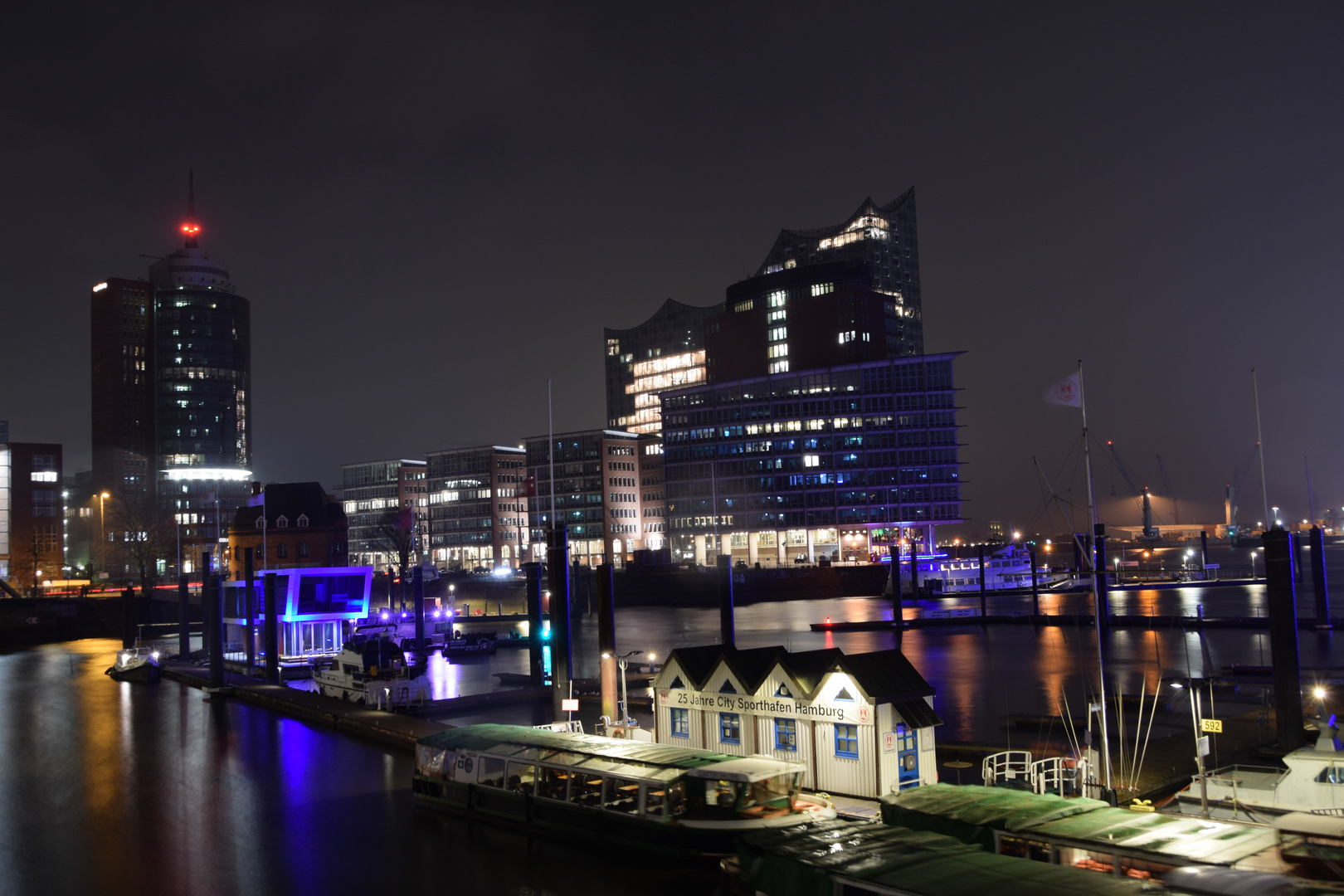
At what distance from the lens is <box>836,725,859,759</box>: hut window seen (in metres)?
22.2

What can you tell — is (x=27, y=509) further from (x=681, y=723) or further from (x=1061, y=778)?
(x=1061, y=778)

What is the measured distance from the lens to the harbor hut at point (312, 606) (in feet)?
223

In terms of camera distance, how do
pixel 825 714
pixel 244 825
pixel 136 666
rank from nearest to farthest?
1. pixel 825 714
2. pixel 244 825
3. pixel 136 666

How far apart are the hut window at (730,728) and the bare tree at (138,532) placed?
12800 cm

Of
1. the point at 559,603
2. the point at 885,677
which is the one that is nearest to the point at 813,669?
the point at 885,677

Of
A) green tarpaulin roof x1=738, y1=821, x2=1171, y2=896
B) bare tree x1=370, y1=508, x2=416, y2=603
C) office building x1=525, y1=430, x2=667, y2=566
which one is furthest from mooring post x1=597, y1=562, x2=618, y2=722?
office building x1=525, y1=430, x2=667, y2=566

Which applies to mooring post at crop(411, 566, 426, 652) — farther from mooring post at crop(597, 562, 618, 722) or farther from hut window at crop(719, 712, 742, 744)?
hut window at crop(719, 712, 742, 744)

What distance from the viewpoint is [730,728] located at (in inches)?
979

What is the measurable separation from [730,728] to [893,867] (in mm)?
10693

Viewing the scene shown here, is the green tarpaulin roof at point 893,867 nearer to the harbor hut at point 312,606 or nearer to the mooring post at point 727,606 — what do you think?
the mooring post at point 727,606

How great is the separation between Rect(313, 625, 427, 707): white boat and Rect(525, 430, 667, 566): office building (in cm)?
12664

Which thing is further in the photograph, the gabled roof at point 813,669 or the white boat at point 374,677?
the white boat at point 374,677

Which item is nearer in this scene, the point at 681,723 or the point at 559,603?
the point at 681,723

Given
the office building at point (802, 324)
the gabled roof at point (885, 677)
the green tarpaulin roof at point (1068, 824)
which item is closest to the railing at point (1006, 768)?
the gabled roof at point (885, 677)
